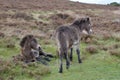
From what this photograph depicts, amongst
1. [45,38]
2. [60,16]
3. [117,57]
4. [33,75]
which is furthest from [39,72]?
[60,16]

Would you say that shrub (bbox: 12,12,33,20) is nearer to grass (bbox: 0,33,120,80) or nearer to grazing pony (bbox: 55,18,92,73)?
grass (bbox: 0,33,120,80)

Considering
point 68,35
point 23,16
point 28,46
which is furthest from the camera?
point 23,16

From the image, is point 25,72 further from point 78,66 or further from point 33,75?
point 78,66

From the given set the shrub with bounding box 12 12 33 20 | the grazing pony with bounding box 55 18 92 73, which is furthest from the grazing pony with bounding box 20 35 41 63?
the shrub with bounding box 12 12 33 20

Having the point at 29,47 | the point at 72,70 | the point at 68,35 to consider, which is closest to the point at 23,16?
the point at 29,47

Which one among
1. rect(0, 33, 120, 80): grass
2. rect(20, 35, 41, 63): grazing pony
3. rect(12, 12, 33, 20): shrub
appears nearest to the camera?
rect(0, 33, 120, 80): grass

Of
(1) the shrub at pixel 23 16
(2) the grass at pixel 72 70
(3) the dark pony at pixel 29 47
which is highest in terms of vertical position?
(1) the shrub at pixel 23 16

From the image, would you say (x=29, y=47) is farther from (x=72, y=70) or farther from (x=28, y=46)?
(x=72, y=70)

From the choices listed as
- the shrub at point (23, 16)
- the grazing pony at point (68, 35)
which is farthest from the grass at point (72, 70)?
the shrub at point (23, 16)

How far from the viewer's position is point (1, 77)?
11.4 metres

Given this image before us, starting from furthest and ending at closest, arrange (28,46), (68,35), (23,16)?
1. (23,16)
2. (28,46)
3. (68,35)

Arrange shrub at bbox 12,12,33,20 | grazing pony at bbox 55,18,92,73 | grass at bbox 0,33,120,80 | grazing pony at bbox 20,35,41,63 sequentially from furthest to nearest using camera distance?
shrub at bbox 12,12,33,20 < grazing pony at bbox 20,35,41,63 < grazing pony at bbox 55,18,92,73 < grass at bbox 0,33,120,80

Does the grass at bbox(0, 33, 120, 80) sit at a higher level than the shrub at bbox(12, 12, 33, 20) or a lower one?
lower

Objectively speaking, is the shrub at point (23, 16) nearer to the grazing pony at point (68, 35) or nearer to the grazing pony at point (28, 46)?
the grazing pony at point (68, 35)
